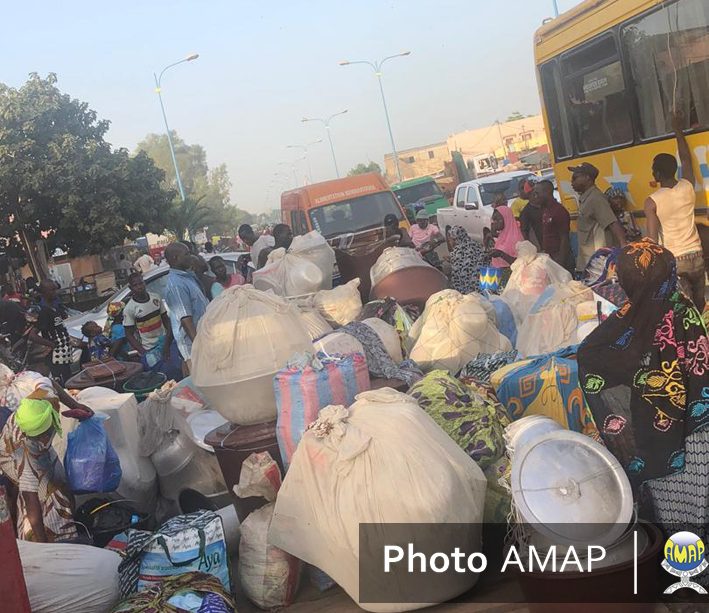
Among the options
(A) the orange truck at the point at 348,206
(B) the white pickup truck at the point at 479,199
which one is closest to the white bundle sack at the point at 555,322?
(A) the orange truck at the point at 348,206

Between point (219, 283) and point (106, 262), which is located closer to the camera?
point (219, 283)

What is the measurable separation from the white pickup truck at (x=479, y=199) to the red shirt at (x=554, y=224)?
7622 mm

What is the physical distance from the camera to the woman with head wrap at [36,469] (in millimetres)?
4398

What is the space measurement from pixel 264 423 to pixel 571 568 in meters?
2.11

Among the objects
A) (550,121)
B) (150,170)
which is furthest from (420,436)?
(150,170)

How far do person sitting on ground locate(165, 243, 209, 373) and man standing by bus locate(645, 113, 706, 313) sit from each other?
152 inches

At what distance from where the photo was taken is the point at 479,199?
58.1 feet

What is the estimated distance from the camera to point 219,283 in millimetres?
8953

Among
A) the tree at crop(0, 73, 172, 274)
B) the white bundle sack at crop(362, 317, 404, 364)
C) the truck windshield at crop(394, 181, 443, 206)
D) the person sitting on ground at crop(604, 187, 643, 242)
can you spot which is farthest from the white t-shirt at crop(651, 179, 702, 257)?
the tree at crop(0, 73, 172, 274)

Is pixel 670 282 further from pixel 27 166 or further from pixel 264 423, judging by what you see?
pixel 27 166

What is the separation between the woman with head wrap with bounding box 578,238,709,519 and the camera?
3449 millimetres

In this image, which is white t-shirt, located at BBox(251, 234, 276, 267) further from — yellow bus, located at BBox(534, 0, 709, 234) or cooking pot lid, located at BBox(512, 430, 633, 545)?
cooking pot lid, located at BBox(512, 430, 633, 545)

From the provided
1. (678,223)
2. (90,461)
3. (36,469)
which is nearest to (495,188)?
(678,223)

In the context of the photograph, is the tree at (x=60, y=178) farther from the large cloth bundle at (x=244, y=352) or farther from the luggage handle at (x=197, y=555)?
the luggage handle at (x=197, y=555)
